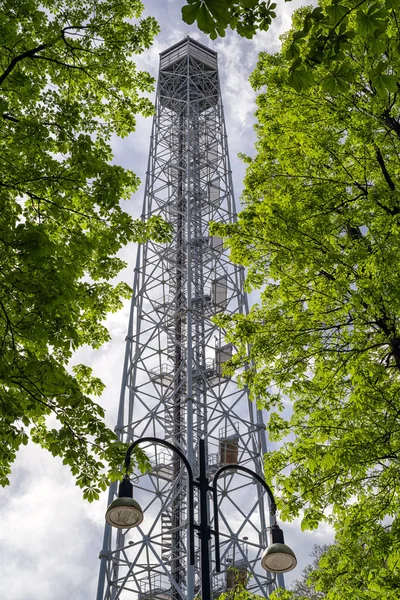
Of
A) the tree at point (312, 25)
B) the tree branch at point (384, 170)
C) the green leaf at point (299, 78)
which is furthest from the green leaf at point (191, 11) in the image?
the tree branch at point (384, 170)

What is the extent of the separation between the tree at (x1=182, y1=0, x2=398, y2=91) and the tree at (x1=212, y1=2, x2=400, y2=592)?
2.05 metres

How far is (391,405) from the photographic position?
613cm

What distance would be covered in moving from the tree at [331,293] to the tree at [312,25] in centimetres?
205

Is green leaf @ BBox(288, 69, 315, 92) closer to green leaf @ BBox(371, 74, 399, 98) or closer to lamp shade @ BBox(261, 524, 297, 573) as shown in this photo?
green leaf @ BBox(371, 74, 399, 98)

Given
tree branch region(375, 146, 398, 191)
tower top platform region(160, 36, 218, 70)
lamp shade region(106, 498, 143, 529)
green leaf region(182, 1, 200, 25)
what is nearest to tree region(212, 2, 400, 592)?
tree branch region(375, 146, 398, 191)

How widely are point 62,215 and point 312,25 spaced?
12.8 ft

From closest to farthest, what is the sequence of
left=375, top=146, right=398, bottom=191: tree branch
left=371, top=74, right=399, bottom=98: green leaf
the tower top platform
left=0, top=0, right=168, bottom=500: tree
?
1. left=371, top=74, right=399, bottom=98: green leaf
2. left=0, top=0, right=168, bottom=500: tree
3. left=375, top=146, right=398, bottom=191: tree branch
4. the tower top platform

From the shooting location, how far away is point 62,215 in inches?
264

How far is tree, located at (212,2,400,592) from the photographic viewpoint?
6102 mm

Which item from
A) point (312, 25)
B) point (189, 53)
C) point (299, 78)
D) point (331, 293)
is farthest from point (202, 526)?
point (189, 53)

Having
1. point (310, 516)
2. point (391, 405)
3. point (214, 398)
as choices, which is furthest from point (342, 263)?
point (214, 398)

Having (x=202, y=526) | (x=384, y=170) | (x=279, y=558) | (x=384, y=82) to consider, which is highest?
(x=384, y=170)

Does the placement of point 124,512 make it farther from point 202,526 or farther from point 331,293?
point 331,293

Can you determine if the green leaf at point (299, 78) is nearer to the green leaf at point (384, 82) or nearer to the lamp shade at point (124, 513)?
the green leaf at point (384, 82)
